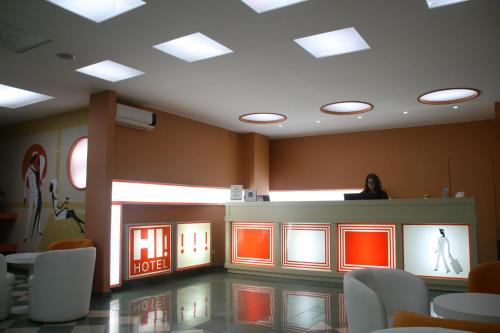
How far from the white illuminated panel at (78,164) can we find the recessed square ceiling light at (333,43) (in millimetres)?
4625

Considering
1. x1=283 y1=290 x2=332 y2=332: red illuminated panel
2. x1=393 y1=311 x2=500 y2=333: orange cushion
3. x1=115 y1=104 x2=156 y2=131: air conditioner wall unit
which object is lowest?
x1=283 y1=290 x2=332 y2=332: red illuminated panel

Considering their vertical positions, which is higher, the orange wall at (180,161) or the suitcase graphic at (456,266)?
the orange wall at (180,161)

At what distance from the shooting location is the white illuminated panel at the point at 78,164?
7676 millimetres

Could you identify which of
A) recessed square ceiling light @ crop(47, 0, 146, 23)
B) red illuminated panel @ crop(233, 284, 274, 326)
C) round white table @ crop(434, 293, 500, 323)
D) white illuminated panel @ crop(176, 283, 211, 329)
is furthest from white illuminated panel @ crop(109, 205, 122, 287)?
round white table @ crop(434, 293, 500, 323)

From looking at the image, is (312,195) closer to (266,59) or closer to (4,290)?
(266,59)

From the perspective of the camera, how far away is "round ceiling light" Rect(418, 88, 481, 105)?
706cm

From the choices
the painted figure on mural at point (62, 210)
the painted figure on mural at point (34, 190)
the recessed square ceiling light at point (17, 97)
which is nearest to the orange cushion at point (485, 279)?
the painted figure on mural at point (62, 210)

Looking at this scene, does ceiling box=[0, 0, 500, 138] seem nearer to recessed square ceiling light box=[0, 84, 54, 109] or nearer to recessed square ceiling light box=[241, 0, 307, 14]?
recessed square ceiling light box=[241, 0, 307, 14]

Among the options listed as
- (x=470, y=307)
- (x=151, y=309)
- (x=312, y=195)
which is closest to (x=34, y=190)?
(x=151, y=309)

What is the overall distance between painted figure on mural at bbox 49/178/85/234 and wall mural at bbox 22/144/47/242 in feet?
1.43

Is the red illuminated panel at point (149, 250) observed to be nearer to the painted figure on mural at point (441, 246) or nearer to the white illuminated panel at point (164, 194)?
the white illuminated panel at point (164, 194)

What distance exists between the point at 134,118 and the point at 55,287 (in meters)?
3.32

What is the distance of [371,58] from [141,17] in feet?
9.67

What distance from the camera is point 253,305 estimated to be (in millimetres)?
5680
